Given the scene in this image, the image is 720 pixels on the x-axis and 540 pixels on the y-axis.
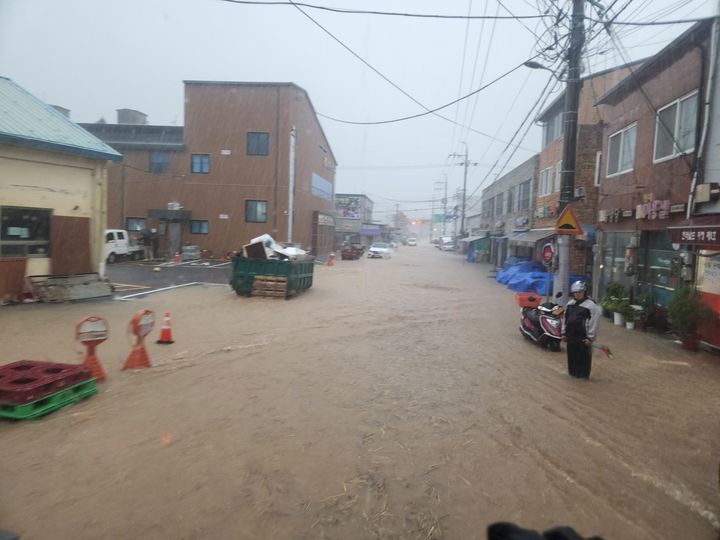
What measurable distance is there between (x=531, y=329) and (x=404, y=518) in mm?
7256

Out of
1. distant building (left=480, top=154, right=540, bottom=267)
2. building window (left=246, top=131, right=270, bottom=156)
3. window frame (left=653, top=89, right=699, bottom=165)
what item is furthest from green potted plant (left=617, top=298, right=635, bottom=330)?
building window (left=246, top=131, right=270, bottom=156)

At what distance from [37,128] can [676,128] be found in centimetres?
1563

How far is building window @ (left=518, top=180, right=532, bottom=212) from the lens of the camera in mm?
30672

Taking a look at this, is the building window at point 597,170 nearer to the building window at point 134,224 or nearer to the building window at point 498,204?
the building window at point 498,204

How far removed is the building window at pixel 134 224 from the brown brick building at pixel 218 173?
0.20ft

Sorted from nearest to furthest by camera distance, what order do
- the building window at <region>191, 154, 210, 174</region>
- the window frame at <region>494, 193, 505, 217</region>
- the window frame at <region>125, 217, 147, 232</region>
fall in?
the building window at <region>191, 154, 210, 174</region>, the window frame at <region>125, 217, 147, 232</region>, the window frame at <region>494, 193, 505, 217</region>

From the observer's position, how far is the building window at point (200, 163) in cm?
3303

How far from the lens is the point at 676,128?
11.3 m

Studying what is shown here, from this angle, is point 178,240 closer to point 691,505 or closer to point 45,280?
point 45,280

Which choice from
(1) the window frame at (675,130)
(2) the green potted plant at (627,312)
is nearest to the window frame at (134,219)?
(2) the green potted plant at (627,312)

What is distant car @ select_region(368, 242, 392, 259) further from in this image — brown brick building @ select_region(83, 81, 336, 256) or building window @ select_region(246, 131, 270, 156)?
building window @ select_region(246, 131, 270, 156)

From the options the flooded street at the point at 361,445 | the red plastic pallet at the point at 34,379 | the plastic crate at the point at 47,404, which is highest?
the red plastic pallet at the point at 34,379

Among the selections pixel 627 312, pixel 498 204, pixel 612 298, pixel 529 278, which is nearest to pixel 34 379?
pixel 627 312

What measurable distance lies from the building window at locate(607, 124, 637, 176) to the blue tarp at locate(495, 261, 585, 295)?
4232 millimetres
